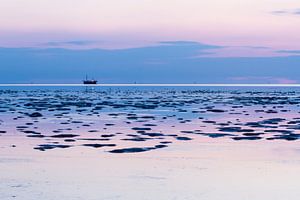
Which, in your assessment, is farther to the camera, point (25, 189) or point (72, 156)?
point (72, 156)

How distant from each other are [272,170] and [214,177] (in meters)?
1.83

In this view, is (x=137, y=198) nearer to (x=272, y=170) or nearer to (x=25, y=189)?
(x=25, y=189)

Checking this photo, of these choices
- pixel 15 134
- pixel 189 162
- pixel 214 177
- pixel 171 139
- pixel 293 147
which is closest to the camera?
pixel 214 177

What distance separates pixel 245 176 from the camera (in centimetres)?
1338

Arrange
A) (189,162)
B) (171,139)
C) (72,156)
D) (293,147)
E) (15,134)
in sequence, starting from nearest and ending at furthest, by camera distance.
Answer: (189,162), (72,156), (293,147), (171,139), (15,134)

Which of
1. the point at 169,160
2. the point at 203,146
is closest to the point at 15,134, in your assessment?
the point at 203,146

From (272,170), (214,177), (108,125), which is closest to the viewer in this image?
(214,177)

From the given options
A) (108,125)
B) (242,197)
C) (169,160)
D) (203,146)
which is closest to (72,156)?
(169,160)

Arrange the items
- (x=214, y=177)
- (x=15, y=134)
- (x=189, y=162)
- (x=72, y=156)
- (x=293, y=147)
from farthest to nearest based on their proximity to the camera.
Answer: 1. (x=15, y=134)
2. (x=293, y=147)
3. (x=72, y=156)
4. (x=189, y=162)
5. (x=214, y=177)

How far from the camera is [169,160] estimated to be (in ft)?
52.0

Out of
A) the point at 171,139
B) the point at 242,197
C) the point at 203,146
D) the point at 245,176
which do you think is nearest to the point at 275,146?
the point at 203,146

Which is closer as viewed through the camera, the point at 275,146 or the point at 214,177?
the point at 214,177

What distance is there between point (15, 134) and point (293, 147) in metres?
10.6

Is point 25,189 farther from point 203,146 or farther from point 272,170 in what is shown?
point 203,146
